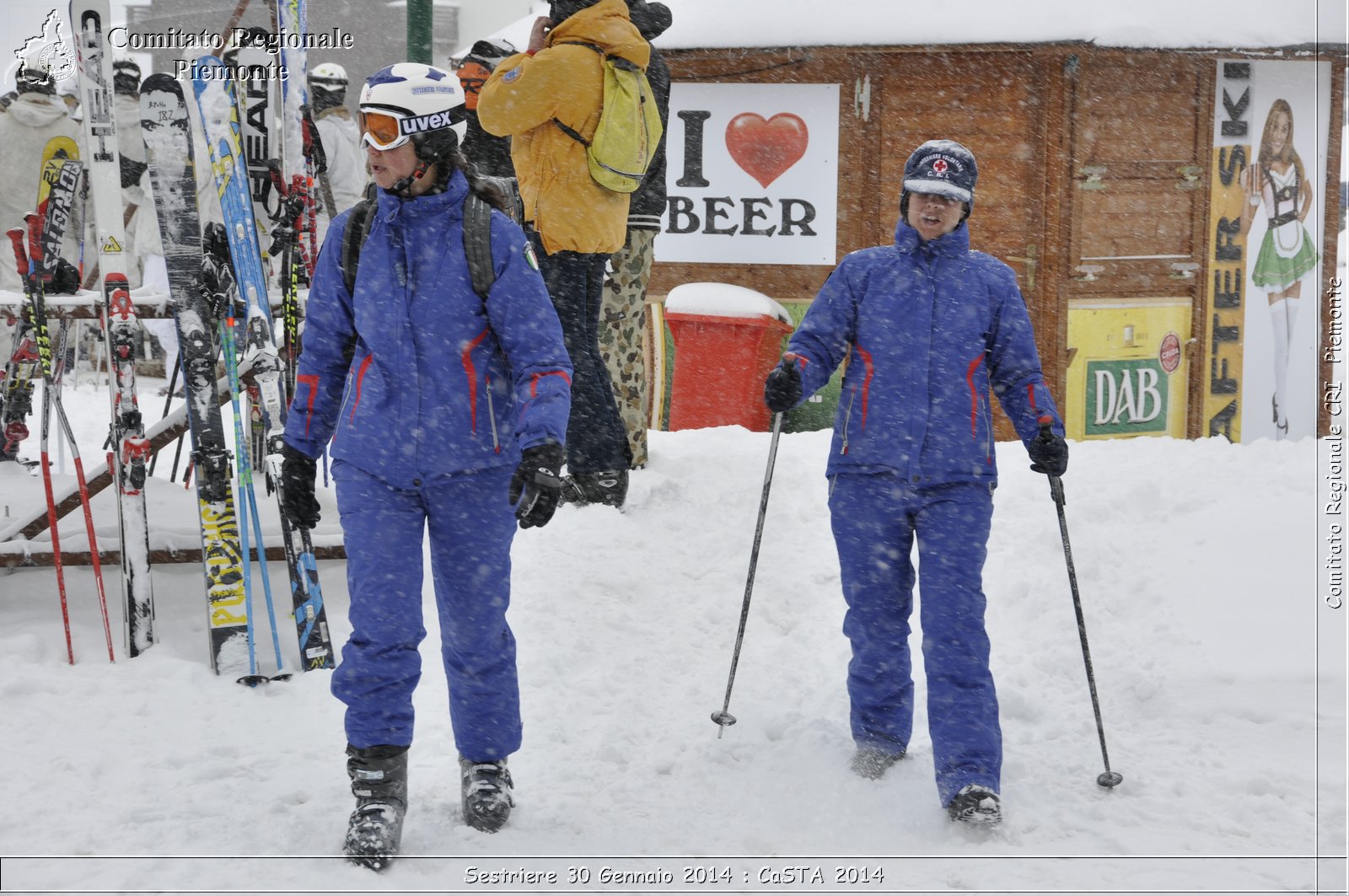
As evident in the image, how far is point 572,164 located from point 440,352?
2707 mm

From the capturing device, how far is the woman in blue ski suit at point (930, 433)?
4082mm

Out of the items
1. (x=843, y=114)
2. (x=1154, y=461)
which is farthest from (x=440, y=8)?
(x=1154, y=461)

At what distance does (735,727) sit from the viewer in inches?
190

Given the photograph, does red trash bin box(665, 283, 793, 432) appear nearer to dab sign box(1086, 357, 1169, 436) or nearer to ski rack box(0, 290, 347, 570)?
dab sign box(1086, 357, 1169, 436)

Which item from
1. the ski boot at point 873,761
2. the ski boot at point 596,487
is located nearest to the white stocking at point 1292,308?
the ski boot at point 596,487

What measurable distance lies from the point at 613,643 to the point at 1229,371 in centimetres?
714

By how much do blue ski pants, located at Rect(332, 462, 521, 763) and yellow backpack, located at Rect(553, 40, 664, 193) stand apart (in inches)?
108

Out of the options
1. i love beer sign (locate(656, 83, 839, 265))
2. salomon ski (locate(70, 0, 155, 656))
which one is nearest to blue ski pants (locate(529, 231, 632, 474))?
salomon ski (locate(70, 0, 155, 656))

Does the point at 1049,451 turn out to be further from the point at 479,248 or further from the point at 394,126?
the point at 394,126

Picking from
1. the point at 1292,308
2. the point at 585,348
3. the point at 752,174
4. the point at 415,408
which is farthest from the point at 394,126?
the point at 1292,308

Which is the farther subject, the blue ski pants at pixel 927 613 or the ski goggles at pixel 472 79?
the ski goggles at pixel 472 79

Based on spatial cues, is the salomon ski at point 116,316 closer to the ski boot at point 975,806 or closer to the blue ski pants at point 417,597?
the blue ski pants at point 417,597

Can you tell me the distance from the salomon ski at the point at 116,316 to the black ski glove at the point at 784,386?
8.64 feet

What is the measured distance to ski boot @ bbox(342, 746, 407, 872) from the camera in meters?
3.54
